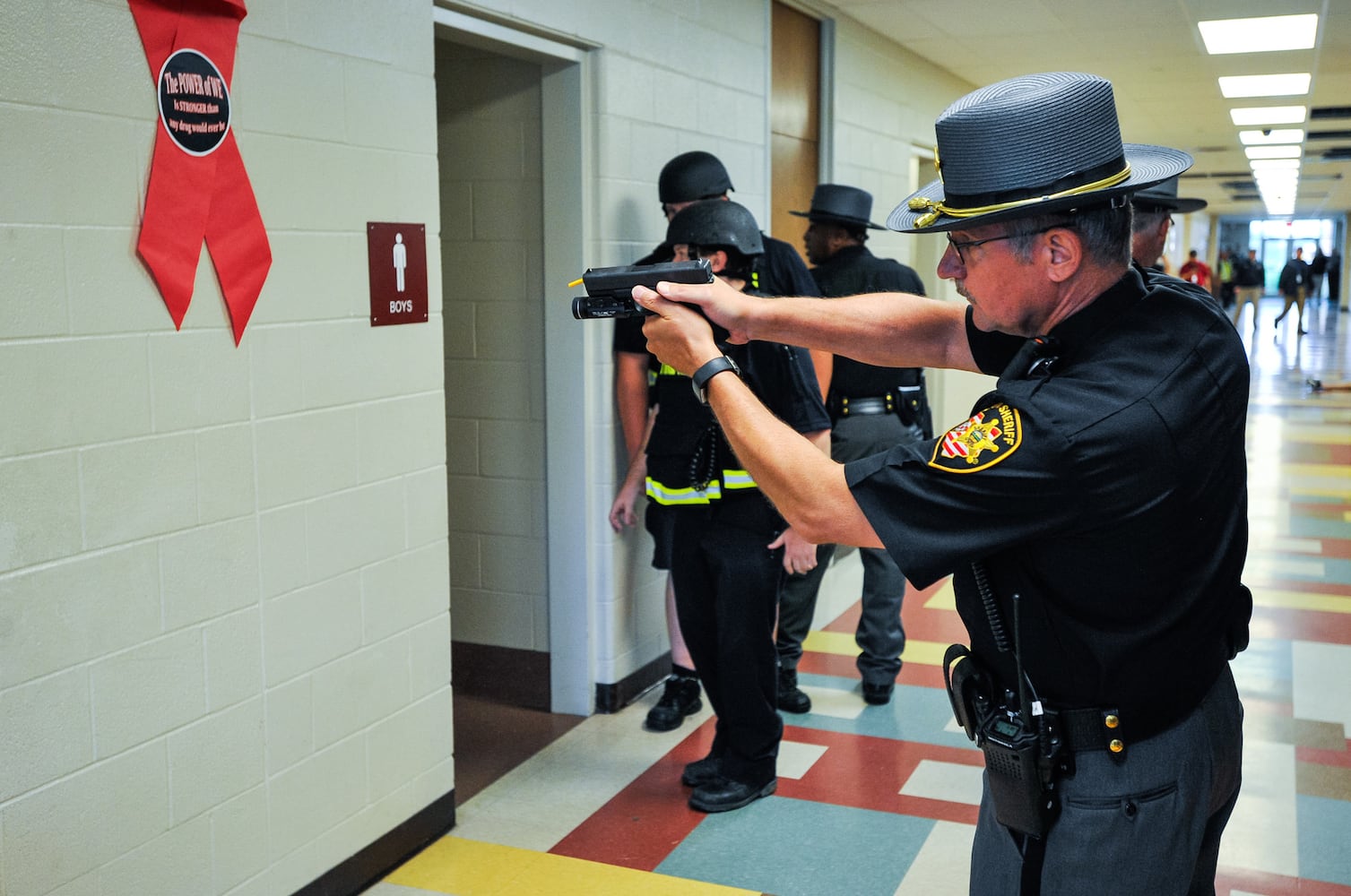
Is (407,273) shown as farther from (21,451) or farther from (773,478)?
(773,478)

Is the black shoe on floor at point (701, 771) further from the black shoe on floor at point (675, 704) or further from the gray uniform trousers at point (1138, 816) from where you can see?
the gray uniform trousers at point (1138, 816)

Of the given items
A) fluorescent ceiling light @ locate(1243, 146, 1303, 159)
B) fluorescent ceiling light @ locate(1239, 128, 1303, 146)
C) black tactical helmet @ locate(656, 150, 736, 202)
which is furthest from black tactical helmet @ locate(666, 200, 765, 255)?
fluorescent ceiling light @ locate(1243, 146, 1303, 159)

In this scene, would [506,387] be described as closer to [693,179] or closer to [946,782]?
[693,179]

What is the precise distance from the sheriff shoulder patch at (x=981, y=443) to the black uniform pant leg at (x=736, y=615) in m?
1.80

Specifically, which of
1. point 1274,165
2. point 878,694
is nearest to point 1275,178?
point 1274,165

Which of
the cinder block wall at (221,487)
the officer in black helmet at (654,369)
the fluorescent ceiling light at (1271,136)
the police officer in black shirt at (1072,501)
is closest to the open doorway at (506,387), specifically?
the officer in black helmet at (654,369)

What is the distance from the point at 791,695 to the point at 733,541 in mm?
1033

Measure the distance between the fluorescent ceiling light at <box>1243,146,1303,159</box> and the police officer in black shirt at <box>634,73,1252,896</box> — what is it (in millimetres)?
13173

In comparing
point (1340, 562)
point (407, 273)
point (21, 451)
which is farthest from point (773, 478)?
point (1340, 562)

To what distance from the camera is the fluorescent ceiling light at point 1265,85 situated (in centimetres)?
816

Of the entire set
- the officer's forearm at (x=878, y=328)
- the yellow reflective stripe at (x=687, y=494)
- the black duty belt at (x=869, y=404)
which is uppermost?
the officer's forearm at (x=878, y=328)

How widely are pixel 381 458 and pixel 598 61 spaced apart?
1586 millimetres

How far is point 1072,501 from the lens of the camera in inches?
55.6

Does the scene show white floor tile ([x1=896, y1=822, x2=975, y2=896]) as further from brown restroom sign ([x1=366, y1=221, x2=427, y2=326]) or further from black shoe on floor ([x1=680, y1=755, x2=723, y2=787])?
brown restroom sign ([x1=366, y1=221, x2=427, y2=326])
